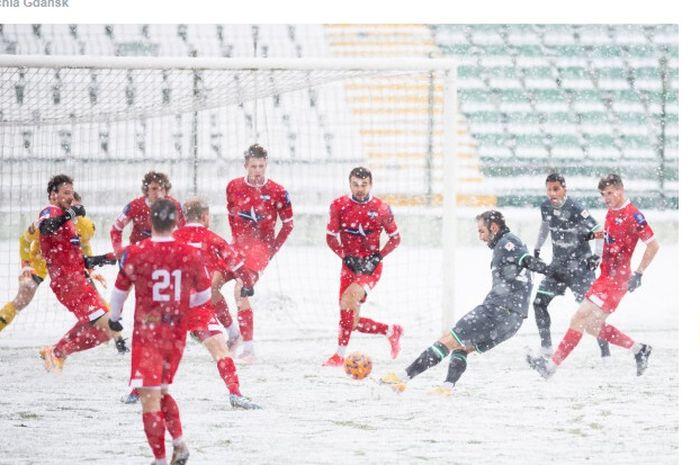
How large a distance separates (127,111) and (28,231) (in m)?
1.27

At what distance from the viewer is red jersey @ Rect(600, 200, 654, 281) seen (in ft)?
15.4

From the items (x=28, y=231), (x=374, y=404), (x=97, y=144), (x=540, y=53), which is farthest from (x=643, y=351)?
(x=540, y=53)

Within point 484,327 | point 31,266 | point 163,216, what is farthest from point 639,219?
point 31,266

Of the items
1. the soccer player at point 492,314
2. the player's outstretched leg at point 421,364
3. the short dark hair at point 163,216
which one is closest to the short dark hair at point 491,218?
the soccer player at point 492,314

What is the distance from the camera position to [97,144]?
6.36 metres

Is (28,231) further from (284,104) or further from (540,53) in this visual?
(540,53)

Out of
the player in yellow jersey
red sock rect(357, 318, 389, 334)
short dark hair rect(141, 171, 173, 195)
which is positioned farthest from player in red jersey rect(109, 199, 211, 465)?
red sock rect(357, 318, 389, 334)

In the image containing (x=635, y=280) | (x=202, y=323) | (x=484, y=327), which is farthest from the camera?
(x=635, y=280)

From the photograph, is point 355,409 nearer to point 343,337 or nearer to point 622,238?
point 343,337

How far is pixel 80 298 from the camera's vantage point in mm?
4602

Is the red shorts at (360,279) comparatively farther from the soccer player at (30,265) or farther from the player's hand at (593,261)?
the soccer player at (30,265)

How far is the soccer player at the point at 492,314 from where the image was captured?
4.35m

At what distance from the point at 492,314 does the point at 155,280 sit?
1644mm

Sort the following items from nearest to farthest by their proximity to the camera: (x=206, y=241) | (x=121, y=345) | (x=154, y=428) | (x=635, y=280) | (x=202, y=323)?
(x=154, y=428) < (x=202, y=323) < (x=206, y=241) < (x=635, y=280) < (x=121, y=345)
